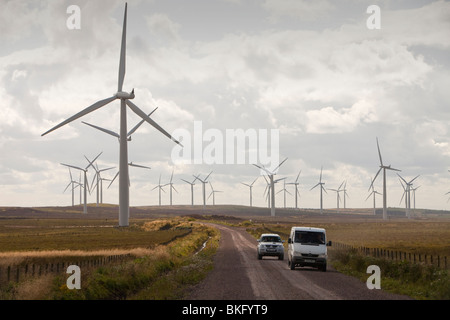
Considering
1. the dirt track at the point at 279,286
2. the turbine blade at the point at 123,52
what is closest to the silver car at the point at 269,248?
the dirt track at the point at 279,286

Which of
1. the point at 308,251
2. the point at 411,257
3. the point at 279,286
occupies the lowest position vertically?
the point at 411,257

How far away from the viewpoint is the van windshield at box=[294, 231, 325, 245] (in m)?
37.1

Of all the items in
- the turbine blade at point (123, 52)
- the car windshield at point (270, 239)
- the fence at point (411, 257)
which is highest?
the turbine blade at point (123, 52)

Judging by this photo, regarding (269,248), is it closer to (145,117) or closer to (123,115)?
(145,117)

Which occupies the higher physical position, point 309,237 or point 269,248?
point 309,237

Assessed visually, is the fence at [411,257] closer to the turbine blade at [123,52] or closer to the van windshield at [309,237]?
the van windshield at [309,237]

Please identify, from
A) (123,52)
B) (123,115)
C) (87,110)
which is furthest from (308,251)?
(123,115)

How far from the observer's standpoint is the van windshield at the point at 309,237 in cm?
3712

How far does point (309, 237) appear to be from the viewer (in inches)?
1471

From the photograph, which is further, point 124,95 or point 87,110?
point 124,95
